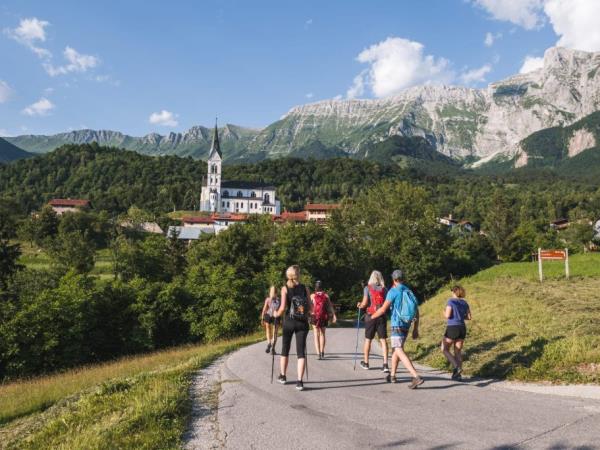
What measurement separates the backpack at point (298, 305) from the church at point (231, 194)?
14399 centimetres

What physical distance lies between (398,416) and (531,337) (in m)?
6.49

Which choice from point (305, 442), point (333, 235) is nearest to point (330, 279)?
point (333, 235)

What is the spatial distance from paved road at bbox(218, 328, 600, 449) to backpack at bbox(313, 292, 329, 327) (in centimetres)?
274

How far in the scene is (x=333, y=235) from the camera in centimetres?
4912

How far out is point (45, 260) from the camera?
73812 mm

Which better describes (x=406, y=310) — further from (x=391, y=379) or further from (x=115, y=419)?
(x=115, y=419)

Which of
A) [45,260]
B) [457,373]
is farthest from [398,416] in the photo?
[45,260]

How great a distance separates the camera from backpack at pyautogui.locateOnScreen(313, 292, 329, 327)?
1205 cm

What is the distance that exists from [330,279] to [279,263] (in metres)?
6.27

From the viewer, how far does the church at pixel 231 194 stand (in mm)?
152375

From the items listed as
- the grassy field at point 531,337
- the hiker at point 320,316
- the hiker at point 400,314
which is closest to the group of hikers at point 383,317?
the hiker at point 400,314

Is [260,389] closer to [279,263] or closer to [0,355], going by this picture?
[0,355]

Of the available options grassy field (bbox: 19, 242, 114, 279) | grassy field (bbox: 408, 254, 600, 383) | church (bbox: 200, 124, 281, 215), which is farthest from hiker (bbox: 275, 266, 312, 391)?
church (bbox: 200, 124, 281, 215)

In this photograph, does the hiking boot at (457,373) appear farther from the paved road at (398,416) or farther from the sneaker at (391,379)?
the sneaker at (391,379)
